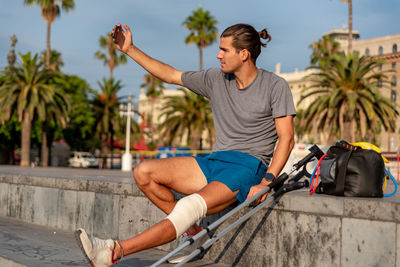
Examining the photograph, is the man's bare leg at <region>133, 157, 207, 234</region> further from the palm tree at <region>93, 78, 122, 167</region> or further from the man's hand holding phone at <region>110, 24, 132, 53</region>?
the palm tree at <region>93, 78, 122, 167</region>

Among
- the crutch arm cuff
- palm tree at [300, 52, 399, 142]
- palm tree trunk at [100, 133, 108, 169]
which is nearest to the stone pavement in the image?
the crutch arm cuff

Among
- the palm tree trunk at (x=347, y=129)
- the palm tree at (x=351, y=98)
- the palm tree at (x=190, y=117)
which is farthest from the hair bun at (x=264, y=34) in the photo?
the palm tree at (x=190, y=117)

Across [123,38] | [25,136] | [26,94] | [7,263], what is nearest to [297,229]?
[123,38]

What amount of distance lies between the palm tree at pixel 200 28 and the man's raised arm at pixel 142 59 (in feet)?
139

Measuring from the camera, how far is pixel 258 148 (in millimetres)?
3584

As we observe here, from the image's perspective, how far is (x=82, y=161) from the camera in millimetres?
44312

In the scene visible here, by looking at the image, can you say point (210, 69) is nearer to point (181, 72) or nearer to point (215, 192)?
point (181, 72)

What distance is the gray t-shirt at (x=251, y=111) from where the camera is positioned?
138 inches

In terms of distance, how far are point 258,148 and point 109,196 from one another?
7.25ft

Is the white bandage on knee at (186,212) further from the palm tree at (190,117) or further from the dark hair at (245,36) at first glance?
the palm tree at (190,117)

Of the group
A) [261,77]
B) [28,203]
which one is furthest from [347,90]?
[261,77]

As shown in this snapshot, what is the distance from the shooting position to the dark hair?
350cm

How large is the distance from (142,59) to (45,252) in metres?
1.80

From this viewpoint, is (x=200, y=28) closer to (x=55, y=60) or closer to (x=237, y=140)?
(x=55, y=60)
